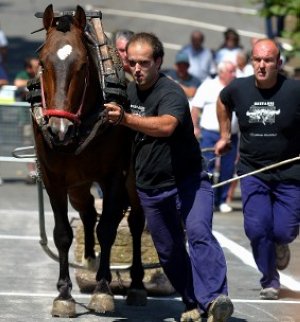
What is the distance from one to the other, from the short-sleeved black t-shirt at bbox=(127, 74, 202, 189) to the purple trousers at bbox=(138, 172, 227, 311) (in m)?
0.07

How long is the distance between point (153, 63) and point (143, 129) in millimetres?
572

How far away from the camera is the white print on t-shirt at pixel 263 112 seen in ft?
33.8

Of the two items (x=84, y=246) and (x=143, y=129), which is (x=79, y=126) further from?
(x=84, y=246)

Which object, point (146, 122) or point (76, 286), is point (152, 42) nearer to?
point (146, 122)

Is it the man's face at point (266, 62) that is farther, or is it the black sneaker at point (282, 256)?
the black sneaker at point (282, 256)

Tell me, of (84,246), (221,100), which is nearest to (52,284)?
(84,246)

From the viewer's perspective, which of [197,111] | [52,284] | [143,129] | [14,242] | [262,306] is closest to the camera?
[143,129]

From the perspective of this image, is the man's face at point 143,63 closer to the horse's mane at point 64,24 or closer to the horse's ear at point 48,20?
the horse's mane at point 64,24

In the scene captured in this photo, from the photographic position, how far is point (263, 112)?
10.3 meters

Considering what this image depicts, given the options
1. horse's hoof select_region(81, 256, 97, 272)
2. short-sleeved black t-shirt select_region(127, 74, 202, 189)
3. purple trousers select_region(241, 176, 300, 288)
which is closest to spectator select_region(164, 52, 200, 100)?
purple trousers select_region(241, 176, 300, 288)

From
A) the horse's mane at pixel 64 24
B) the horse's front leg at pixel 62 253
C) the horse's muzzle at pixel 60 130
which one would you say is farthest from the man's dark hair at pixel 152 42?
the horse's front leg at pixel 62 253

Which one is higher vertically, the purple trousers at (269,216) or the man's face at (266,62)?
the man's face at (266,62)

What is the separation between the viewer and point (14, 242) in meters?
13.1

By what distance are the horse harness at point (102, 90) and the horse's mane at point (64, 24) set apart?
0.33ft
